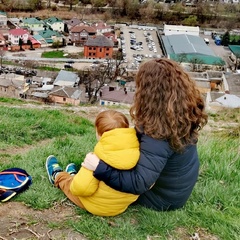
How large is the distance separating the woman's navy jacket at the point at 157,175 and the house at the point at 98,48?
82.6ft

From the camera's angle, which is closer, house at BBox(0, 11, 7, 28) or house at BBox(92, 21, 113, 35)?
house at BBox(92, 21, 113, 35)

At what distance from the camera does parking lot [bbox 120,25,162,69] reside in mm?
26594

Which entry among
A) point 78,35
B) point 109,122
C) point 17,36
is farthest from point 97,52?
point 109,122

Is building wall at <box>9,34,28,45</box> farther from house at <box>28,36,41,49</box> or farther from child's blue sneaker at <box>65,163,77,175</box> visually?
child's blue sneaker at <box>65,163,77,175</box>

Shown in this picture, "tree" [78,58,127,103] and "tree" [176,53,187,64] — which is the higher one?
"tree" [176,53,187,64]

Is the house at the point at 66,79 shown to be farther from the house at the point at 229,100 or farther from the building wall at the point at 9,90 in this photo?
the house at the point at 229,100

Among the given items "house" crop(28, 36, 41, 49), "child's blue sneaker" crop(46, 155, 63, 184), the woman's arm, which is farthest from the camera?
"house" crop(28, 36, 41, 49)

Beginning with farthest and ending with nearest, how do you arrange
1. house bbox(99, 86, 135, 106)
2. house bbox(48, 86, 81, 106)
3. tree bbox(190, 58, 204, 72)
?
tree bbox(190, 58, 204, 72), house bbox(48, 86, 81, 106), house bbox(99, 86, 135, 106)

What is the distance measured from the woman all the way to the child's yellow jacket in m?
0.04

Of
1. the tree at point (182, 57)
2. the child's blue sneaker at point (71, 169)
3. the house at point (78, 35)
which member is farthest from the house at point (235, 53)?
the child's blue sneaker at point (71, 169)

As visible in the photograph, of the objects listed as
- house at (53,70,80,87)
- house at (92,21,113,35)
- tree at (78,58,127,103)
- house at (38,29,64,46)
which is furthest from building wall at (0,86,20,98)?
house at (92,21,113,35)

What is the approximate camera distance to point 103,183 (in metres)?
2.31

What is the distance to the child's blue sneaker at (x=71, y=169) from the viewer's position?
2.88 meters

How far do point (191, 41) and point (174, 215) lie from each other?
Result: 27906mm
